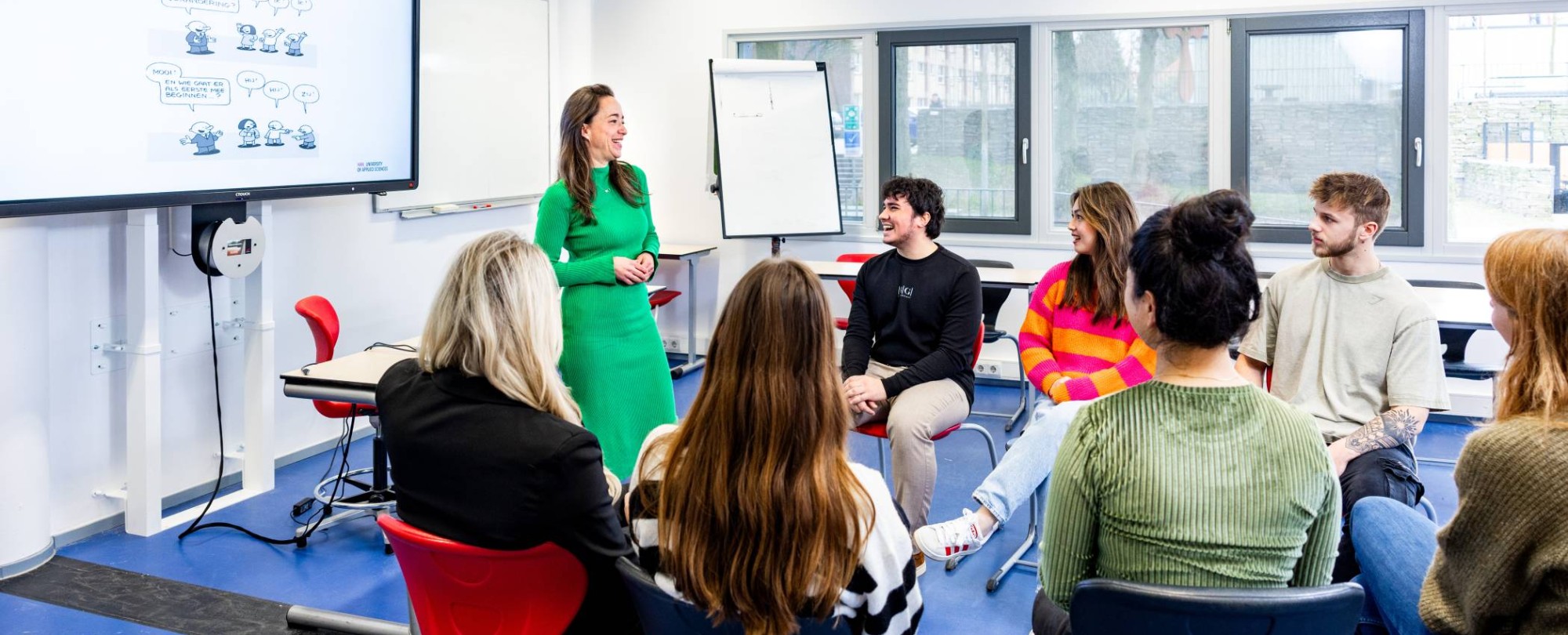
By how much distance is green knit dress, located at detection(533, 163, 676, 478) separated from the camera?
3.40 metres

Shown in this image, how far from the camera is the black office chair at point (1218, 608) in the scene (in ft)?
4.81

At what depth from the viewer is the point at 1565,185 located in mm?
5156

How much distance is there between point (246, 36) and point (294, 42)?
21 centimetres

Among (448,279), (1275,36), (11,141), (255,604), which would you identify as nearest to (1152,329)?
(448,279)

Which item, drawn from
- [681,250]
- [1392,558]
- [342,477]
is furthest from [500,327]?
[681,250]

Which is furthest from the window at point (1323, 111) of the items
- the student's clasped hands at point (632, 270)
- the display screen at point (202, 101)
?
the display screen at point (202, 101)

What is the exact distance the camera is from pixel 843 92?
20.9ft

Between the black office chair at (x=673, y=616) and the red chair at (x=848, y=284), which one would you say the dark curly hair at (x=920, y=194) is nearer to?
the red chair at (x=848, y=284)

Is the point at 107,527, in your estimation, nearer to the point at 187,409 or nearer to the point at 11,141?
the point at 187,409

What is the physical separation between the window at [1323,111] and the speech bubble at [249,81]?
4286 mm

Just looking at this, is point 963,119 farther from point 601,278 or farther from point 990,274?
point 601,278

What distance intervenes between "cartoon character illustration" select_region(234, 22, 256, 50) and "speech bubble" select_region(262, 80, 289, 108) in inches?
5.2

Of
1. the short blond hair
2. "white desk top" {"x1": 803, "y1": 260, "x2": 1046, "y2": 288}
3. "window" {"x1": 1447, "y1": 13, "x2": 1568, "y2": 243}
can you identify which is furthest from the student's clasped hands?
"window" {"x1": 1447, "y1": 13, "x2": 1568, "y2": 243}

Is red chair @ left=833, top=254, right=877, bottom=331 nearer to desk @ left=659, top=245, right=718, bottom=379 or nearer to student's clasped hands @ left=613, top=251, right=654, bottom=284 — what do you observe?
desk @ left=659, top=245, right=718, bottom=379
